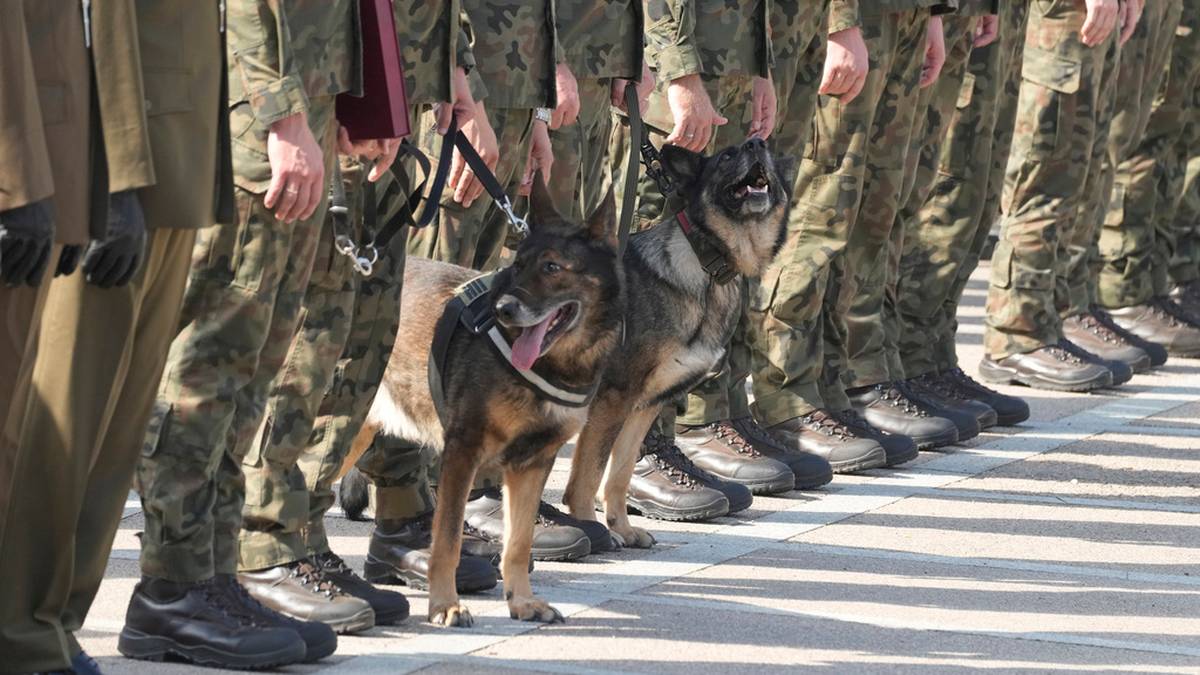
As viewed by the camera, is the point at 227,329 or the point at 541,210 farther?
the point at 541,210

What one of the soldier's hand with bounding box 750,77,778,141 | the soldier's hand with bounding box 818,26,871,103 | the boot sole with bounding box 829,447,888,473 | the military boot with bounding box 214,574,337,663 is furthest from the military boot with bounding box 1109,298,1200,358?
the military boot with bounding box 214,574,337,663

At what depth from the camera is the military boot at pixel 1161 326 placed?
460 inches

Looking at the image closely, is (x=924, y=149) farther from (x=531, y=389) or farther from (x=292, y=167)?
(x=292, y=167)

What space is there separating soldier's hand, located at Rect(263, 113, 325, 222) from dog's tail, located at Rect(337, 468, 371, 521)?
1952mm

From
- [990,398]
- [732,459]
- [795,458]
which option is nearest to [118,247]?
[732,459]

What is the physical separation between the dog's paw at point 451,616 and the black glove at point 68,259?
168 centimetres

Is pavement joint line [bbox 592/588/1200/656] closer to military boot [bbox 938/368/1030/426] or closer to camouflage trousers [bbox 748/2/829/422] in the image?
camouflage trousers [bbox 748/2/829/422]

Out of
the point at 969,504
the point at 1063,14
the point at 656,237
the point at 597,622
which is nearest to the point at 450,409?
the point at 597,622

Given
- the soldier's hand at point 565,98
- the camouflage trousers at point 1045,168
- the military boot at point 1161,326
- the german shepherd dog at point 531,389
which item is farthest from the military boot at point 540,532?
the military boot at point 1161,326

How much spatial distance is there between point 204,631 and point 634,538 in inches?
83.7

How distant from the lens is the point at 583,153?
6613 mm

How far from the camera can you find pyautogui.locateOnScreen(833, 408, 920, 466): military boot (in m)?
8.14

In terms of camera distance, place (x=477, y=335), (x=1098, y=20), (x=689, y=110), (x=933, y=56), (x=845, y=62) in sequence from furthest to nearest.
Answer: (x=1098, y=20) → (x=933, y=56) → (x=845, y=62) → (x=689, y=110) → (x=477, y=335)

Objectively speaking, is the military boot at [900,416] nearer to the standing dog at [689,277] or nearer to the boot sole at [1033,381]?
the boot sole at [1033,381]
